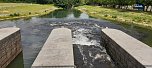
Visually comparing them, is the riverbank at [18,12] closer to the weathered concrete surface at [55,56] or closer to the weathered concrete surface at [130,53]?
the weathered concrete surface at [130,53]

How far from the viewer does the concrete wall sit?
2260 centimetres

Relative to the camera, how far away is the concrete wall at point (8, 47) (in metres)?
22.6

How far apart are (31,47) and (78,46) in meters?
7.13

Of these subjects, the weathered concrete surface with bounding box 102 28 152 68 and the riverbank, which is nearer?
the weathered concrete surface with bounding box 102 28 152 68

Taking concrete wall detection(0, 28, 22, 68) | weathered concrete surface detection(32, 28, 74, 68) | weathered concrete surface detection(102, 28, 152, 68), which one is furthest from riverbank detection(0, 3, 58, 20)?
weathered concrete surface detection(32, 28, 74, 68)

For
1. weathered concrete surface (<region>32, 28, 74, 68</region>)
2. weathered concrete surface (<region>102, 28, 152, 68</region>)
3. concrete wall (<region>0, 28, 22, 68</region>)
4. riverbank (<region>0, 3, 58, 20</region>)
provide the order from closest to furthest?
weathered concrete surface (<region>32, 28, 74, 68</region>) < weathered concrete surface (<region>102, 28, 152, 68</region>) < concrete wall (<region>0, 28, 22, 68</region>) < riverbank (<region>0, 3, 58, 20</region>)

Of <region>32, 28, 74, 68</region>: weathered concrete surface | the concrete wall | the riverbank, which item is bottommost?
the riverbank

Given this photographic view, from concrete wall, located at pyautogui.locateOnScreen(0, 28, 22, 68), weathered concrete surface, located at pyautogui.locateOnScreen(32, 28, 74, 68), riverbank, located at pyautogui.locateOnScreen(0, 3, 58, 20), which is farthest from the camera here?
riverbank, located at pyautogui.locateOnScreen(0, 3, 58, 20)

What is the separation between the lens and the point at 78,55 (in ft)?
93.6

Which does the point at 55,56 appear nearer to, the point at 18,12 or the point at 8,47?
the point at 8,47

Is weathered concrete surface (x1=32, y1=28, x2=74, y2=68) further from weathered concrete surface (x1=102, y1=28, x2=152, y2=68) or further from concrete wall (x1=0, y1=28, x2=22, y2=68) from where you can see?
weathered concrete surface (x1=102, y1=28, x2=152, y2=68)

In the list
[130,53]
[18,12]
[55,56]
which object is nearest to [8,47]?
[55,56]

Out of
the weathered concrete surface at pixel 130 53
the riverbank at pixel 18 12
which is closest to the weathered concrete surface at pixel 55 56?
the weathered concrete surface at pixel 130 53

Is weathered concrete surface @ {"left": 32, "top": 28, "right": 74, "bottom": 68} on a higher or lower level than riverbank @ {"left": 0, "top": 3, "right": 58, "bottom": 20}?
higher
